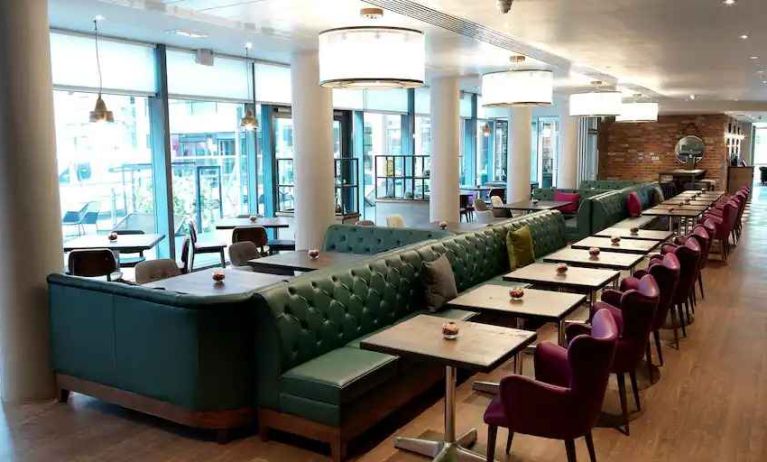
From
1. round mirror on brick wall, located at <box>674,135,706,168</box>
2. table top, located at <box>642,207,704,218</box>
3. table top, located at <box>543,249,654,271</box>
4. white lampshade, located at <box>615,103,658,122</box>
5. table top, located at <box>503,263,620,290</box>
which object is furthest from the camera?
round mirror on brick wall, located at <box>674,135,706,168</box>

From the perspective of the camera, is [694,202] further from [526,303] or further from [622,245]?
[526,303]

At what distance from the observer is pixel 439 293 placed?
5.44m

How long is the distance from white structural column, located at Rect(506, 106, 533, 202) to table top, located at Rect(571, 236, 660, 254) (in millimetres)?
6136

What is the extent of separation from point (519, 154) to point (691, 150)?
30.9ft

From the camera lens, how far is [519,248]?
23.7 ft

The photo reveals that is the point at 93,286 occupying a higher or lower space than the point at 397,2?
lower

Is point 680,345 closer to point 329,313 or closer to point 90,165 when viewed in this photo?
point 329,313

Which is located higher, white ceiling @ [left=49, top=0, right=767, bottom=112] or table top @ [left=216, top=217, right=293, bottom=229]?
white ceiling @ [left=49, top=0, right=767, bottom=112]

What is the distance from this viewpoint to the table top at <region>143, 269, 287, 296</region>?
5.07 metres

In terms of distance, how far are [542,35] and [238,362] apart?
15.8 feet

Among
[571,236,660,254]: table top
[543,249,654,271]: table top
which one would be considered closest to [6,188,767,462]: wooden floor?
[543,249,654,271]: table top

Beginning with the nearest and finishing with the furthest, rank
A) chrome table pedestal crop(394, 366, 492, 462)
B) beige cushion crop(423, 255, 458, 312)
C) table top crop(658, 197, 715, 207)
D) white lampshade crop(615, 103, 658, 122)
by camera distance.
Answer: chrome table pedestal crop(394, 366, 492, 462) < beige cushion crop(423, 255, 458, 312) < table top crop(658, 197, 715, 207) < white lampshade crop(615, 103, 658, 122)

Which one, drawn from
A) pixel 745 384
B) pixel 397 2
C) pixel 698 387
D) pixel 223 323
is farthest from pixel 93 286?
pixel 745 384

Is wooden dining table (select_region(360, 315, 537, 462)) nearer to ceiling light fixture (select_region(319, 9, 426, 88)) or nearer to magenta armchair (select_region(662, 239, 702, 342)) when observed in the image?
ceiling light fixture (select_region(319, 9, 426, 88))
